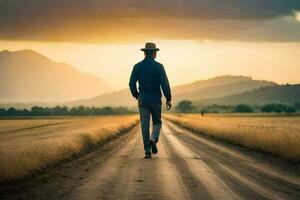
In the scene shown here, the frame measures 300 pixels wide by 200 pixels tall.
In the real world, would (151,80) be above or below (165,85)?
above

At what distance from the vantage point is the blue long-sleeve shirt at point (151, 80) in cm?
1582

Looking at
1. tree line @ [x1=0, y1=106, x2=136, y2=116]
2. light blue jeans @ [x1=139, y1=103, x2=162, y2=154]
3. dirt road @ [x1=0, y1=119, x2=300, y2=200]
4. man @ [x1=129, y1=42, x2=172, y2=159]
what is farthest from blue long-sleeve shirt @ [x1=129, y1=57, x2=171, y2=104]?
tree line @ [x1=0, y1=106, x2=136, y2=116]

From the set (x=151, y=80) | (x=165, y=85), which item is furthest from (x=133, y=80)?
(x=165, y=85)

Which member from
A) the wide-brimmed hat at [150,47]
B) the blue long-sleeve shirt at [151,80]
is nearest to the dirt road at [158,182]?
the blue long-sleeve shirt at [151,80]

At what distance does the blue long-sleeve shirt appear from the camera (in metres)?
15.8

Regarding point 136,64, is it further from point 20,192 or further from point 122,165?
point 20,192

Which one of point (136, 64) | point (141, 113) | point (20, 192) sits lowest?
point (20, 192)

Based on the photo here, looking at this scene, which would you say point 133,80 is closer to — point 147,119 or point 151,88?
point 151,88

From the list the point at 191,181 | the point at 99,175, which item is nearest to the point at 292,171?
the point at 191,181

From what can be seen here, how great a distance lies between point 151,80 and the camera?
1589cm

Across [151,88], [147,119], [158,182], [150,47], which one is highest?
[150,47]

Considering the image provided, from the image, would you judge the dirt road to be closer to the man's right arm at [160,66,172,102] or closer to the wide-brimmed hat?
the man's right arm at [160,66,172,102]

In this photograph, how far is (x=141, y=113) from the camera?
15945 millimetres

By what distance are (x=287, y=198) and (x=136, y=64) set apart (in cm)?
802
